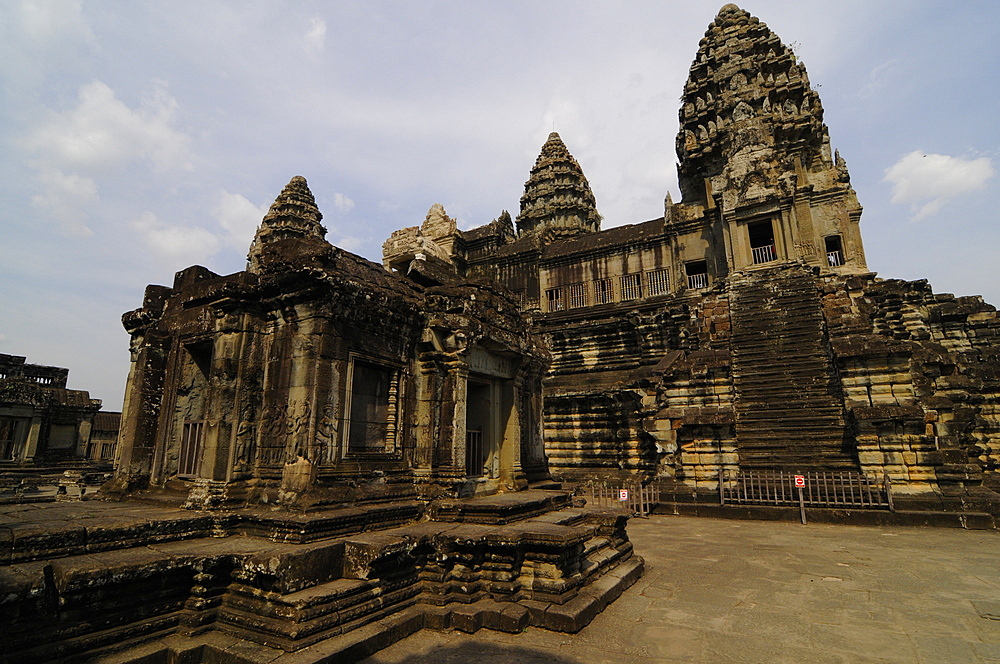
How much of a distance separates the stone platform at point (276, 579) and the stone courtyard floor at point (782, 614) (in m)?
0.35

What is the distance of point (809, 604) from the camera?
607cm

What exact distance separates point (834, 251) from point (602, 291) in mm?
10706

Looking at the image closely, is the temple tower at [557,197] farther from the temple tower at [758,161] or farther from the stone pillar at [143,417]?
the stone pillar at [143,417]

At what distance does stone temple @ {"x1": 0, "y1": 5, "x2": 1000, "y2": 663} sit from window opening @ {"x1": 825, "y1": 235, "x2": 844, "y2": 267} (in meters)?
A: 4.52

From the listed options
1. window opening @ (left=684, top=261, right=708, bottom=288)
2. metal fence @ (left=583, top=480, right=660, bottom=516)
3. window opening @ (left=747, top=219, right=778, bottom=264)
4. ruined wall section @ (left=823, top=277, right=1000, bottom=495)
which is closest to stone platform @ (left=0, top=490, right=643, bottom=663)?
metal fence @ (left=583, top=480, right=660, bottom=516)

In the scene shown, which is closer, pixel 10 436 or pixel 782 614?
pixel 782 614

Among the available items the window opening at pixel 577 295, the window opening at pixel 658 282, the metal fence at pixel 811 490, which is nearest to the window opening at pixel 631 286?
the window opening at pixel 658 282

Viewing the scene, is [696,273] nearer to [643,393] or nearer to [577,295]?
[577,295]

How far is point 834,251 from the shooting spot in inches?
915

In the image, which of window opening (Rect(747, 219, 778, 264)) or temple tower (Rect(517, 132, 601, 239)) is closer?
window opening (Rect(747, 219, 778, 264))

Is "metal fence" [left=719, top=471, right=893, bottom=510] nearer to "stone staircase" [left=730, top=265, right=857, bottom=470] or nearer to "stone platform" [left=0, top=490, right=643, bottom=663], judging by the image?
"stone staircase" [left=730, top=265, right=857, bottom=470]

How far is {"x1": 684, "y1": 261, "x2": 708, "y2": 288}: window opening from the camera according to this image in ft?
83.0

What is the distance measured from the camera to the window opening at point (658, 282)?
25.8 meters

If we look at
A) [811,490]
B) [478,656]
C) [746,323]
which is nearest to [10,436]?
[478,656]
